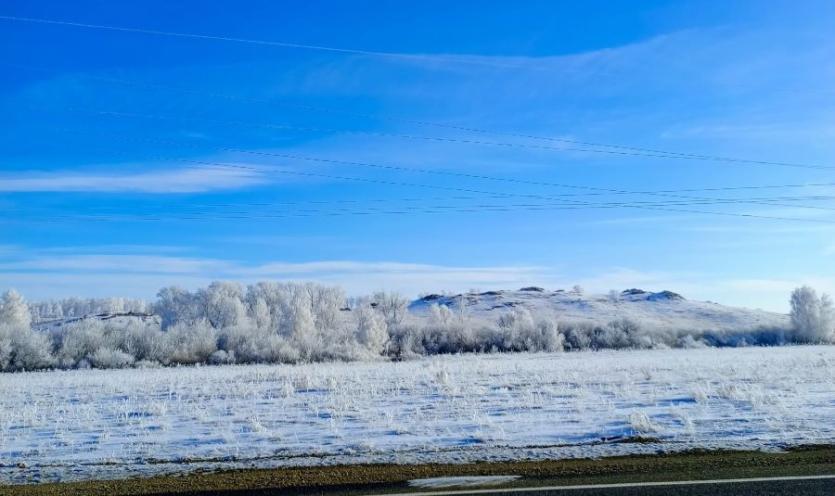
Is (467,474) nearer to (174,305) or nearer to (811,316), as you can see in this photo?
(811,316)

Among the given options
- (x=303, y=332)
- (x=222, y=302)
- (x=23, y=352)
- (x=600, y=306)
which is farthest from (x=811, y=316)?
(x=23, y=352)

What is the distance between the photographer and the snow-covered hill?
338 feet

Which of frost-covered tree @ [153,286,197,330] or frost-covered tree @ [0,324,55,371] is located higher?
frost-covered tree @ [153,286,197,330]

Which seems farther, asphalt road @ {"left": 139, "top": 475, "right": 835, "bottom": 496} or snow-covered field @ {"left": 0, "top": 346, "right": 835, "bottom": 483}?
→ snow-covered field @ {"left": 0, "top": 346, "right": 835, "bottom": 483}

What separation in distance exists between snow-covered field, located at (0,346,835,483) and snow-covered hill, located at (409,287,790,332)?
74.7 m

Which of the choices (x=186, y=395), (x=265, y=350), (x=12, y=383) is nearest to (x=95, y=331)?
(x=265, y=350)

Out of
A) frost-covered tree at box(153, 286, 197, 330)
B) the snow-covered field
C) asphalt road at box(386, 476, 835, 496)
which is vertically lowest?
the snow-covered field

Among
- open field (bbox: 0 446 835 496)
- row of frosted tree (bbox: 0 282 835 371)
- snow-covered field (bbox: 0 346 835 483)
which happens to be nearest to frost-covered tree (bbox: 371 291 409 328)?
row of frosted tree (bbox: 0 282 835 371)

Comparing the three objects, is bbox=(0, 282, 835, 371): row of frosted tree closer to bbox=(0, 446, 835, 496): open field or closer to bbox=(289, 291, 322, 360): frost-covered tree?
bbox=(289, 291, 322, 360): frost-covered tree

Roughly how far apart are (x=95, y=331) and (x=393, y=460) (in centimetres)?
4631

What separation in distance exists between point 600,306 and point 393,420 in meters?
106

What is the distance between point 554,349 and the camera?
64250 mm

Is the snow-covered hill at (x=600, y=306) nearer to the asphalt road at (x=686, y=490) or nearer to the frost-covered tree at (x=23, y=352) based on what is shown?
the frost-covered tree at (x=23, y=352)

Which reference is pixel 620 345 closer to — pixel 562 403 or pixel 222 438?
pixel 562 403
